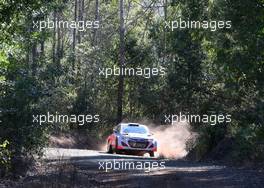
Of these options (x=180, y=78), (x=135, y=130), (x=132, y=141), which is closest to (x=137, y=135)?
(x=132, y=141)

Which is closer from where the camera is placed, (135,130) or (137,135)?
(137,135)

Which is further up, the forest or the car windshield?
the forest

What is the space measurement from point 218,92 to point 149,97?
17.6 m

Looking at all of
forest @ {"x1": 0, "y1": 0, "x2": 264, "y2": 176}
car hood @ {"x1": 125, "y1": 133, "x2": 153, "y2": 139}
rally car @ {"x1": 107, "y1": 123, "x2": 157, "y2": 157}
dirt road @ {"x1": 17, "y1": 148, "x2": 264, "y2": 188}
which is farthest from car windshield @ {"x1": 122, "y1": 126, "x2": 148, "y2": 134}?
dirt road @ {"x1": 17, "y1": 148, "x2": 264, "y2": 188}
